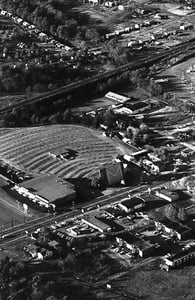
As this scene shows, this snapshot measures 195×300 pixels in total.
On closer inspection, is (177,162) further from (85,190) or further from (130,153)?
(85,190)

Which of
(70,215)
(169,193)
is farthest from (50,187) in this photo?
(169,193)

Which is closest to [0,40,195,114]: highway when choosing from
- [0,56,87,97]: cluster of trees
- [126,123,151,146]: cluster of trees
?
[0,56,87,97]: cluster of trees

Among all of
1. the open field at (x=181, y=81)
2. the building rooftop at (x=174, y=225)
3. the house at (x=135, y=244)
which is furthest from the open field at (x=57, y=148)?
the open field at (x=181, y=81)

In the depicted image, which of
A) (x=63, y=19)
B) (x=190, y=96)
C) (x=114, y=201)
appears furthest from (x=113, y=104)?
(x=63, y=19)

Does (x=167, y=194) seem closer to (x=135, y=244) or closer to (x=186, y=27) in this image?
(x=135, y=244)

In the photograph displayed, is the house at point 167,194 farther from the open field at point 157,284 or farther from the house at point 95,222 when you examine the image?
the open field at point 157,284

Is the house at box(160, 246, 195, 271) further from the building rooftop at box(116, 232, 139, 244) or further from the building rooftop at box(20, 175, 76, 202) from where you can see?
the building rooftop at box(20, 175, 76, 202)
